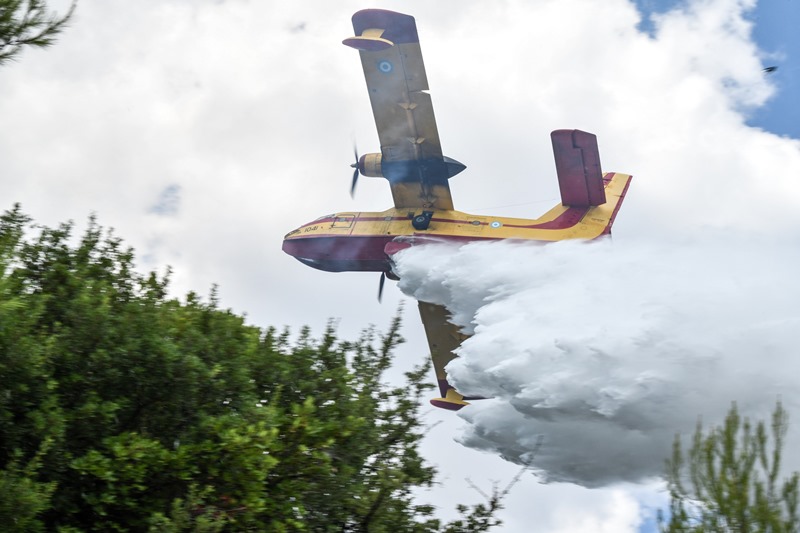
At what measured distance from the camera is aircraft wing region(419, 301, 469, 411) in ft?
85.6

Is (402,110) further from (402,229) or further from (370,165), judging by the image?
(402,229)

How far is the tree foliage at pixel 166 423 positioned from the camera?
1141 cm

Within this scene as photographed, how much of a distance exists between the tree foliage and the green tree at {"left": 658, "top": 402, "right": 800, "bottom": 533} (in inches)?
134

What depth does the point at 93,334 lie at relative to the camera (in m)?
12.6

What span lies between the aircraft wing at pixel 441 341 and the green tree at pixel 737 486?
563 inches

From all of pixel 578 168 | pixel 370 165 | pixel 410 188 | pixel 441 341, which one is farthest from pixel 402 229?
pixel 578 168

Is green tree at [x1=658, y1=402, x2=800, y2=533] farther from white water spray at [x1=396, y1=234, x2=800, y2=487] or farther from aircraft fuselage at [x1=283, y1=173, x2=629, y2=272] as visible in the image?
aircraft fuselage at [x1=283, y1=173, x2=629, y2=272]

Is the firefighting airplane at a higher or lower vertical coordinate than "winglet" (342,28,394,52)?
lower

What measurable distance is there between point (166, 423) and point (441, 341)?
14.7 m

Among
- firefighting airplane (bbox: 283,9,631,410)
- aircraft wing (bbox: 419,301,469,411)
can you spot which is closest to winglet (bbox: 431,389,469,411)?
aircraft wing (bbox: 419,301,469,411)

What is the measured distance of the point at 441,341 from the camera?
26859mm

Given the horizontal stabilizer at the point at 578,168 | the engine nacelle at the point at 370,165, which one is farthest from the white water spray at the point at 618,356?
the engine nacelle at the point at 370,165

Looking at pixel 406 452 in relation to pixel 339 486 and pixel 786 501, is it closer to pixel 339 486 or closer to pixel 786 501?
pixel 339 486

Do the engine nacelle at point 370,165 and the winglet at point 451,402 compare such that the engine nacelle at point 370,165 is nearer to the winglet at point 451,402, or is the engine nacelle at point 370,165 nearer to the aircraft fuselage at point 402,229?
the aircraft fuselage at point 402,229
